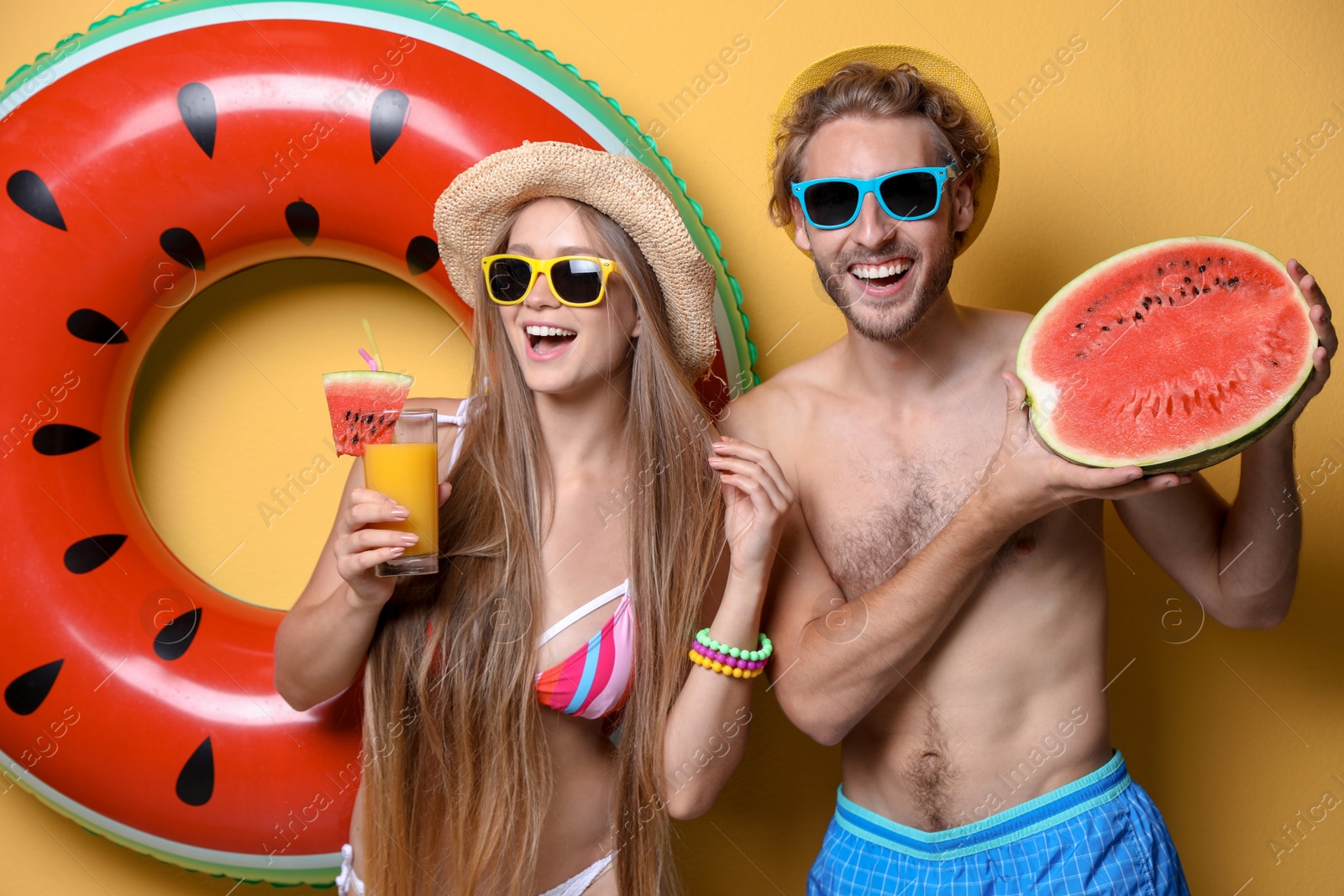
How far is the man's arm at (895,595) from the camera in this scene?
4.12 ft

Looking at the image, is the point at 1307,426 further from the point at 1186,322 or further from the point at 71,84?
the point at 71,84

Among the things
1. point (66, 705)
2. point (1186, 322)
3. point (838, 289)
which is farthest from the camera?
point (66, 705)

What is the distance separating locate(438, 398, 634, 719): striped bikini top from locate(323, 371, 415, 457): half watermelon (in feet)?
1.35

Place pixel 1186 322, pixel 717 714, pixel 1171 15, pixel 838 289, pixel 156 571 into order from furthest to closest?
1. pixel 1171 15
2. pixel 156 571
3. pixel 838 289
4. pixel 717 714
5. pixel 1186 322

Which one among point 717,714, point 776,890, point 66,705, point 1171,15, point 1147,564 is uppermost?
point 1171,15

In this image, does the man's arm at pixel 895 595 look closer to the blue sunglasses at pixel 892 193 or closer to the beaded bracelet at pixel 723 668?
the beaded bracelet at pixel 723 668

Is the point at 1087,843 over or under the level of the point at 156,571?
under

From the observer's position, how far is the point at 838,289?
1.56 m

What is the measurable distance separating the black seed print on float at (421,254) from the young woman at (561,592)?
0.20m

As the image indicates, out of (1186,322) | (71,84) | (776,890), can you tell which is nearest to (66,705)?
(71,84)

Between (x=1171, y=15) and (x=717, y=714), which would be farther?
(x=1171, y=15)

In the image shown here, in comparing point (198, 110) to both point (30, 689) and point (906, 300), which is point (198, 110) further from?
point (906, 300)

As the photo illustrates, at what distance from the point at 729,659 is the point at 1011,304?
120 cm

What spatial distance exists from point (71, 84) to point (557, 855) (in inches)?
65.0
